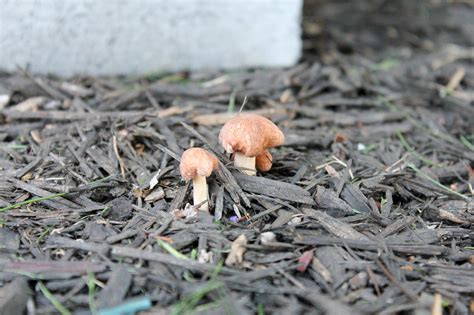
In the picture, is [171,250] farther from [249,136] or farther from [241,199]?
[249,136]

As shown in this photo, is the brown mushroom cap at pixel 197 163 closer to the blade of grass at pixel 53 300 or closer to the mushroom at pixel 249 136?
the mushroom at pixel 249 136

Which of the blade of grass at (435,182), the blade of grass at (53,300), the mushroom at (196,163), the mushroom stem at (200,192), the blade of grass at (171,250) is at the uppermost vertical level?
the mushroom at (196,163)

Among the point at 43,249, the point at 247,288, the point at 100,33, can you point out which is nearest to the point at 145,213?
the point at 43,249

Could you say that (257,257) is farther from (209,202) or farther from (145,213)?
(145,213)

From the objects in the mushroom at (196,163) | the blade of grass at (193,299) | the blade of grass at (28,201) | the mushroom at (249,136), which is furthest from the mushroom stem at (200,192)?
the blade of grass at (28,201)

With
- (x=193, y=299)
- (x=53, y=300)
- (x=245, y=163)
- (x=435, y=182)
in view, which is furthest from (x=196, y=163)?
(x=435, y=182)

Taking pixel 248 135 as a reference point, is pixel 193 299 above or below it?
below

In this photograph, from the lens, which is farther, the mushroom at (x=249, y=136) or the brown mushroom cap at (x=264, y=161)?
the brown mushroom cap at (x=264, y=161)
